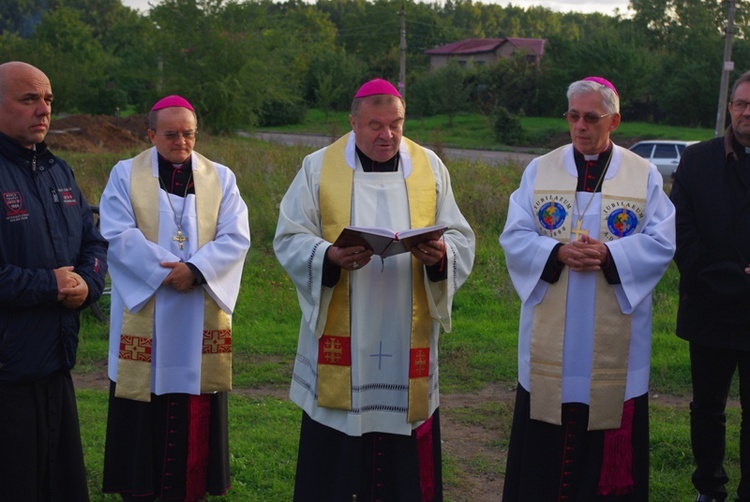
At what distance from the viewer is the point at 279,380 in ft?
23.1

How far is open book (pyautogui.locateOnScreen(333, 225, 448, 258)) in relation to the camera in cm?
374

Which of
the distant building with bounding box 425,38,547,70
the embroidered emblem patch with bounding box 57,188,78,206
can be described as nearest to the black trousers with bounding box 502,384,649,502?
the embroidered emblem patch with bounding box 57,188,78,206

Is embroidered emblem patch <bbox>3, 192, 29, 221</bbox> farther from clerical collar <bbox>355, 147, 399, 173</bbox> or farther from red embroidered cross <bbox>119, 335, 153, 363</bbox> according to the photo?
clerical collar <bbox>355, 147, 399, 173</bbox>

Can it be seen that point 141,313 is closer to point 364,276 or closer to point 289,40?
point 364,276

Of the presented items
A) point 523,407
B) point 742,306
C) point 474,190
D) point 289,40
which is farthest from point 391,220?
point 289,40

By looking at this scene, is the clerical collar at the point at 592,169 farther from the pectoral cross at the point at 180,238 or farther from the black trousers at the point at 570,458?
the pectoral cross at the point at 180,238

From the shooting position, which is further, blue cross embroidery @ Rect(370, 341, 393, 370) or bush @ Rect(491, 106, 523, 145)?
bush @ Rect(491, 106, 523, 145)

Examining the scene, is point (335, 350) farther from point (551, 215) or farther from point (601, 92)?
point (601, 92)

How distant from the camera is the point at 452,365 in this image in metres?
7.43

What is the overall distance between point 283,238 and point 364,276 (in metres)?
0.46

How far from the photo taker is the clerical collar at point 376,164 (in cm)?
446

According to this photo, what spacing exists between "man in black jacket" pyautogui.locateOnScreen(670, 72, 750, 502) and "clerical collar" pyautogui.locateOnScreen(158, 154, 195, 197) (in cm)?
284

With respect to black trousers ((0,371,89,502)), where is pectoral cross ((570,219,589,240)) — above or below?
above

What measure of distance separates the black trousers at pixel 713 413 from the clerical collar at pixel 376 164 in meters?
2.04
